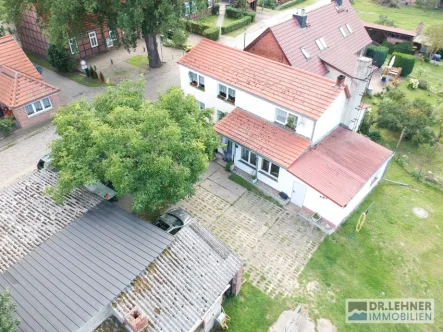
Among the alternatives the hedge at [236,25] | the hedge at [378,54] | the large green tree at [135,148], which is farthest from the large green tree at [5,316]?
the hedge at [236,25]

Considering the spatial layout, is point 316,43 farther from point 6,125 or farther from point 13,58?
point 6,125

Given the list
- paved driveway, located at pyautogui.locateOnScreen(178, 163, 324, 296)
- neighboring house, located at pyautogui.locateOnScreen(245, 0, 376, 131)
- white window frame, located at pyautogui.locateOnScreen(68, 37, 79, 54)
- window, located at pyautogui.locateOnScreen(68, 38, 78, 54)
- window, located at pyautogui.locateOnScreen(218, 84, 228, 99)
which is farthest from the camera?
window, located at pyautogui.locateOnScreen(68, 38, 78, 54)

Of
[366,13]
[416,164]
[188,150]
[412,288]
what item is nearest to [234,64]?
[188,150]

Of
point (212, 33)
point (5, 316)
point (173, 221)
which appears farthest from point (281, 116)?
point (212, 33)

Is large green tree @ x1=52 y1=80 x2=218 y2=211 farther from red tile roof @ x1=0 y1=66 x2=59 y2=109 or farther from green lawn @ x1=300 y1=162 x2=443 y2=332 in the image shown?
red tile roof @ x1=0 y1=66 x2=59 y2=109

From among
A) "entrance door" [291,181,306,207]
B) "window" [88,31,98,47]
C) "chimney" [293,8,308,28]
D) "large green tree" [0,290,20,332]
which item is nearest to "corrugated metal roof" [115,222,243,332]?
"large green tree" [0,290,20,332]

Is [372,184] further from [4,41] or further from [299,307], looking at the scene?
[4,41]
